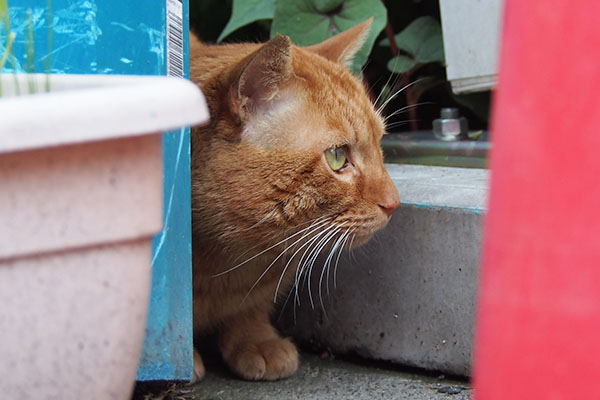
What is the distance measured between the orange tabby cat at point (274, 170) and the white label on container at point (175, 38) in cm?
13

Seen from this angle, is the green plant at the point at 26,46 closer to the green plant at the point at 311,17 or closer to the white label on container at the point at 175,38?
the white label on container at the point at 175,38

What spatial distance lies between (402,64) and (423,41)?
115mm

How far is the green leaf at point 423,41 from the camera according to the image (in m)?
2.39

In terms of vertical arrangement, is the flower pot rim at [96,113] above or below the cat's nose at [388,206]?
above

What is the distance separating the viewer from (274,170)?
1547mm

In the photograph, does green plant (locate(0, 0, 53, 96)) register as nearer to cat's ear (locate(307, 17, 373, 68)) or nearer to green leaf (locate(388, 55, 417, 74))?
cat's ear (locate(307, 17, 373, 68))

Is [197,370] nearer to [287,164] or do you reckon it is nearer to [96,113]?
[287,164]

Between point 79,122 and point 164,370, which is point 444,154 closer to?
point 164,370

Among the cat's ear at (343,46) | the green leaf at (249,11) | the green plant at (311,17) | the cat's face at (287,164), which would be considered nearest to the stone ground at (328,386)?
the cat's face at (287,164)

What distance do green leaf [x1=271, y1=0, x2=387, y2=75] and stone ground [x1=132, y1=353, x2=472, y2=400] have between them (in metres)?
0.84

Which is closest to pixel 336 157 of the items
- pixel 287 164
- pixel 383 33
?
pixel 287 164

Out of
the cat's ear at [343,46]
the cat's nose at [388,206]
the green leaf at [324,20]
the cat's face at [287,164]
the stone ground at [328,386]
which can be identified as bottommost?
the stone ground at [328,386]

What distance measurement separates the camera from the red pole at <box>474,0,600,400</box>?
753 mm

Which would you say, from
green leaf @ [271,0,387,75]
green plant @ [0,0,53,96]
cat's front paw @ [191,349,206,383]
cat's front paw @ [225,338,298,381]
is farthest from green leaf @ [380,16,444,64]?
green plant @ [0,0,53,96]
